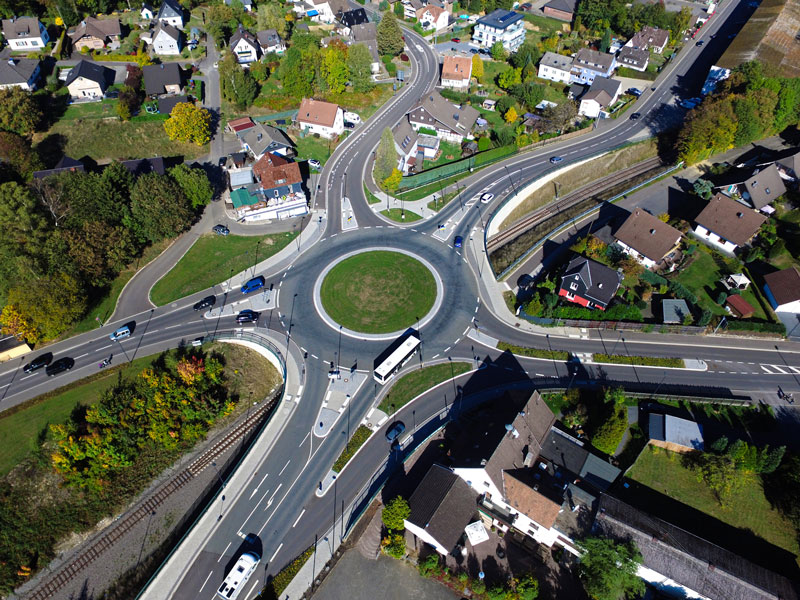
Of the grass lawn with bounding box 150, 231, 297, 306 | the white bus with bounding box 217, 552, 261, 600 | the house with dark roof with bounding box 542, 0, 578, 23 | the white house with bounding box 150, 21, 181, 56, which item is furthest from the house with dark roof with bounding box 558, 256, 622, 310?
the white house with bounding box 150, 21, 181, 56

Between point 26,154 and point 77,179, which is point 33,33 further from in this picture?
point 77,179

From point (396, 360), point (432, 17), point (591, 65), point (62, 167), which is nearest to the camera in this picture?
point (396, 360)

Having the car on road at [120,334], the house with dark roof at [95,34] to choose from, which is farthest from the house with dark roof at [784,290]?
the house with dark roof at [95,34]

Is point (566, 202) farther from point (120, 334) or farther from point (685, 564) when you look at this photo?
point (120, 334)

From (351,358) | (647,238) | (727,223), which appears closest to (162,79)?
(351,358)

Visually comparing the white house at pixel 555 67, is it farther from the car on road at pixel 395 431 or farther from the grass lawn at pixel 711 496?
the car on road at pixel 395 431

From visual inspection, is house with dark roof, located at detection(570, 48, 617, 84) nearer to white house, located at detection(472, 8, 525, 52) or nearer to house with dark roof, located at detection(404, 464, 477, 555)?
white house, located at detection(472, 8, 525, 52)

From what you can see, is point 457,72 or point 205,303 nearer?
point 205,303
